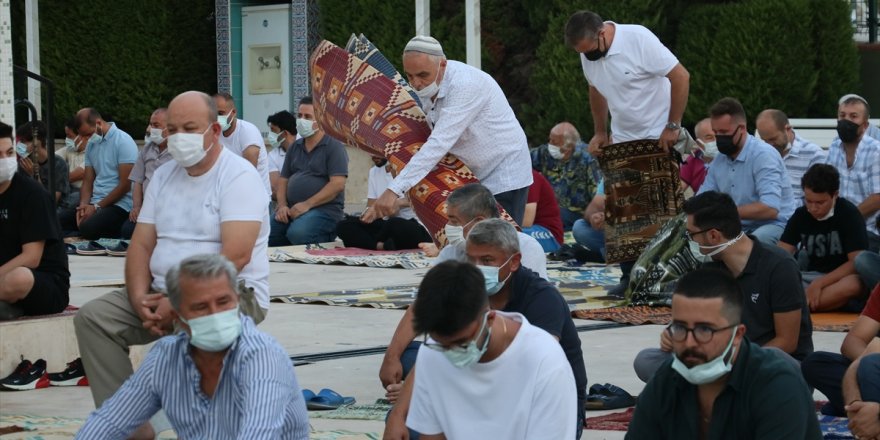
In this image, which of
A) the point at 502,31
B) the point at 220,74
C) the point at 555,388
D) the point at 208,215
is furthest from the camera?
the point at 220,74

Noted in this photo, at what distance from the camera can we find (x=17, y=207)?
757 centimetres

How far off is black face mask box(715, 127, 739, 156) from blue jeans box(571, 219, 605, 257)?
2.62 metres

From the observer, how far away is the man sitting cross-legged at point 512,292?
533cm

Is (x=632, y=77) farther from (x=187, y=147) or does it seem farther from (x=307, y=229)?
(x=307, y=229)

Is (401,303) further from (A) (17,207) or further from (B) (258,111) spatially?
(B) (258,111)

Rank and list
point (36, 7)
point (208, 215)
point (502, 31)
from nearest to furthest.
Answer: point (208, 215), point (502, 31), point (36, 7)

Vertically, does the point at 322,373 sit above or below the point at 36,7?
below

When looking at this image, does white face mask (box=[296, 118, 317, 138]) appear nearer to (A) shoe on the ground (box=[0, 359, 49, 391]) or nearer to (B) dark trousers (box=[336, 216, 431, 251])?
(B) dark trousers (box=[336, 216, 431, 251])

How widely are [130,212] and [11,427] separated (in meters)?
9.62

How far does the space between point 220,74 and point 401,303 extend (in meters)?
14.3

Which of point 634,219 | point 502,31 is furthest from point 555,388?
point 502,31

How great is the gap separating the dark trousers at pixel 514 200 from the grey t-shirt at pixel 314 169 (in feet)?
20.1

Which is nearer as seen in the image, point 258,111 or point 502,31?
point 502,31

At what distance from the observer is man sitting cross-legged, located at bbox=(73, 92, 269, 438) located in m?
6.21
